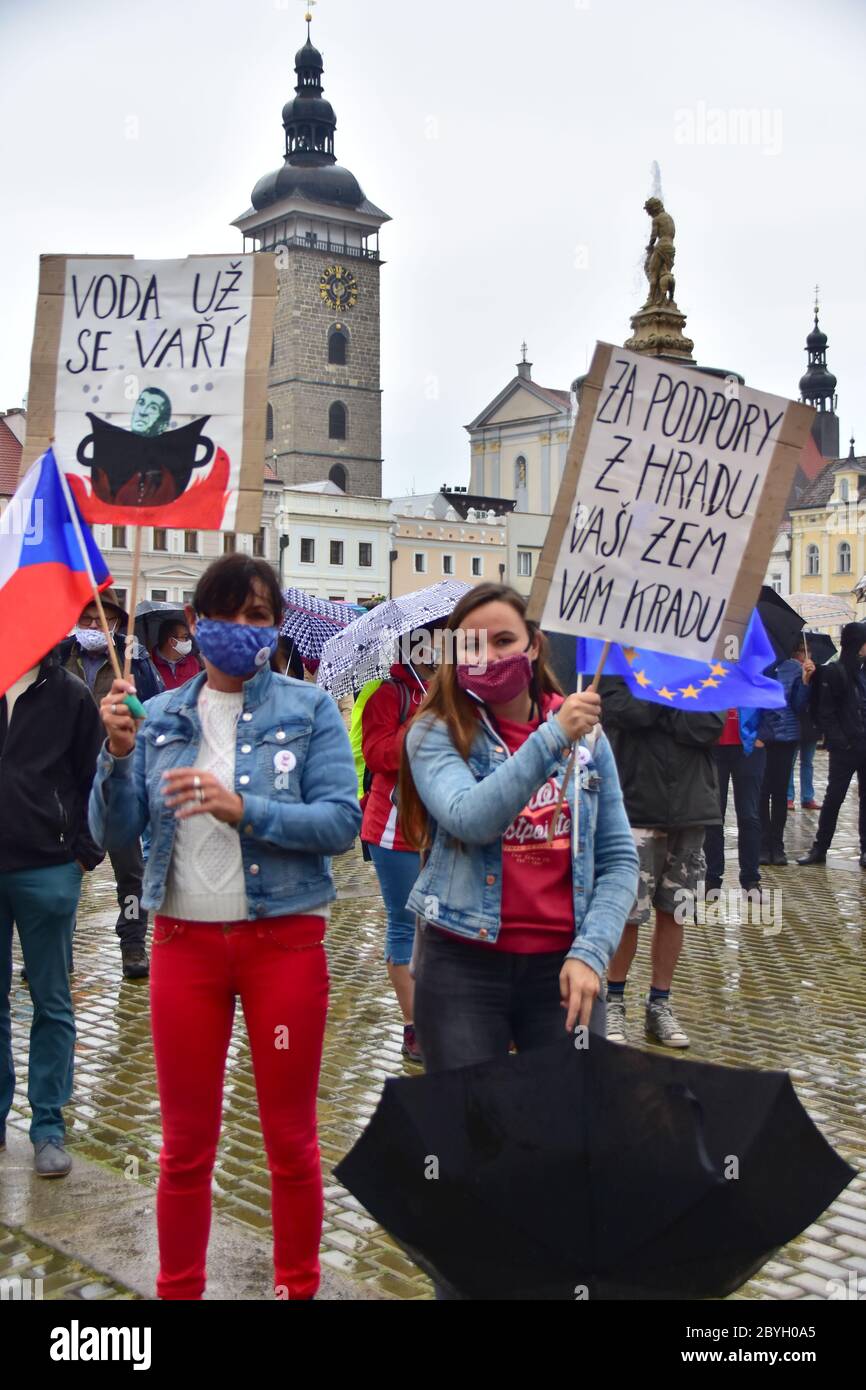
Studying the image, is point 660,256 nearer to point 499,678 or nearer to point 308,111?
point 499,678

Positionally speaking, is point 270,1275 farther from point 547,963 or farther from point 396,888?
point 396,888

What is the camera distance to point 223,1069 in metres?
3.82

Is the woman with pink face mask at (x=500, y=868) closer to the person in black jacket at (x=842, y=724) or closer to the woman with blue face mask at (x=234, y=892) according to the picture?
the woman with blue face mask at (x=234, y=892)

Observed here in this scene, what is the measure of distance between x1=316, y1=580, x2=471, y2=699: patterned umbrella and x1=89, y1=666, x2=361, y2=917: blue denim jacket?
247 centimetres

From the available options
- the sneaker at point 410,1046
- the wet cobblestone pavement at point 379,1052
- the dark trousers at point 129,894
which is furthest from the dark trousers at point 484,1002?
the dark trousers at point 129,894

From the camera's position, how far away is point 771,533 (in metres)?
4.20

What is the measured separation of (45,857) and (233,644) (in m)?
1.89

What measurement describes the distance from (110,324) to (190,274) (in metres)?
0.27

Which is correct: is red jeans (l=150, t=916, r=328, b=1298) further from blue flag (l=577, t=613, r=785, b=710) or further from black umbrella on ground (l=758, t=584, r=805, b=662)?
black umbrella on ground (l=758, t=584, r=805, b=662)

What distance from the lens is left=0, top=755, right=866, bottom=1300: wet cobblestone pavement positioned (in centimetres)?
458

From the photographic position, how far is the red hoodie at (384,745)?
21.2ft

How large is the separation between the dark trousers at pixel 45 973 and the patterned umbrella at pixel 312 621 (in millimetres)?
5318

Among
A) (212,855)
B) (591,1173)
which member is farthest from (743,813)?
(591,1173)
